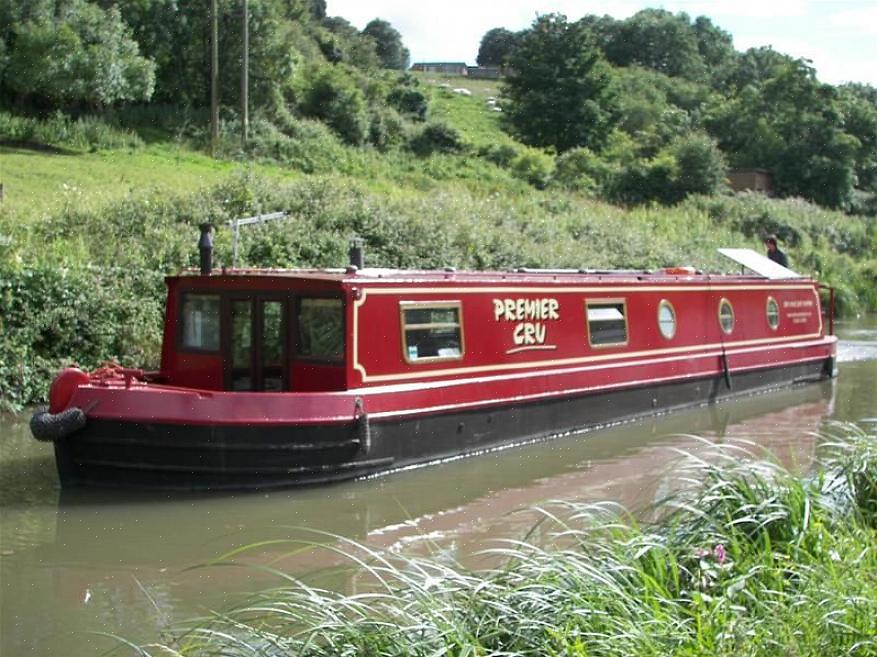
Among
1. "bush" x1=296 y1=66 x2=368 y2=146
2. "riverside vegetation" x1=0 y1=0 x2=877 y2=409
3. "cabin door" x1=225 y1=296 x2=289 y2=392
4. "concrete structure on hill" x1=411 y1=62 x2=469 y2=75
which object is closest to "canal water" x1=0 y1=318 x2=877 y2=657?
"cabin door" x1=225 y1=296 x2=289 y2=392

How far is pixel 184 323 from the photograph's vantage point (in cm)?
1102

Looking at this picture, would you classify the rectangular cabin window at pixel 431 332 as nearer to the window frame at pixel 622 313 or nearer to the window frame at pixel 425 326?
the window frame at pixel 425 326

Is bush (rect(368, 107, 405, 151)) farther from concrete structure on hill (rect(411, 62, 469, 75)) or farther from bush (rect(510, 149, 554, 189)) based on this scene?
concrete structure on hill (rect(411, 62, 469, 75))

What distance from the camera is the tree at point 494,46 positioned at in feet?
314

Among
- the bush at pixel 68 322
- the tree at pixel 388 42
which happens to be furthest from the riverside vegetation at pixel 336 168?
the tree at pixel 388 42

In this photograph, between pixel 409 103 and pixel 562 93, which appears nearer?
pixel 409 103

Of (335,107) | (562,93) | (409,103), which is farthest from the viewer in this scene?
(562,93)

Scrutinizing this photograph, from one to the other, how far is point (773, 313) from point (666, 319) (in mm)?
3077

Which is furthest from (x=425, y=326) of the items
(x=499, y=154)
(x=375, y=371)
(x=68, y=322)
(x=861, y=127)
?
(x=861, y=127)

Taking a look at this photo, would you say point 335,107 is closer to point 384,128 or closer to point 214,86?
point 384,128

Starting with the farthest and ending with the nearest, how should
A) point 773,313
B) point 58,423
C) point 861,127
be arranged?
point 861,127 < point 773,313 < point 58,423

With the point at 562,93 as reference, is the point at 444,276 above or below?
below

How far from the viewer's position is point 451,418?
11.1 meters

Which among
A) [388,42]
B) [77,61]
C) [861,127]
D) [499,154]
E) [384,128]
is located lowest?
[499,154]
